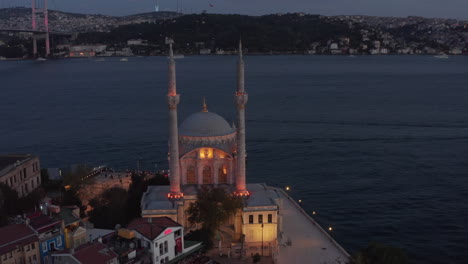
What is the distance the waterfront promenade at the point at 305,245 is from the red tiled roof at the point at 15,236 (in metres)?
10.4

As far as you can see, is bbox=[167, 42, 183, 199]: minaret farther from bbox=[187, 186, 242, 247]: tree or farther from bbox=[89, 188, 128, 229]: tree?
bbox=[89, 188, 128, 229]: tree

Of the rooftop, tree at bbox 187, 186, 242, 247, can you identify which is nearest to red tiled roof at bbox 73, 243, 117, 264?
tree at bbox 187, 186, 242, 247

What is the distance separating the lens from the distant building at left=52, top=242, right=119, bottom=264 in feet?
58.0

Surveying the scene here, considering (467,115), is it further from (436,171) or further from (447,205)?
(447,205)

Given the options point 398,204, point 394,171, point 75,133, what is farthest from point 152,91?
point 398,204

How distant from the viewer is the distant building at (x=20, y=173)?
2945 centimetres

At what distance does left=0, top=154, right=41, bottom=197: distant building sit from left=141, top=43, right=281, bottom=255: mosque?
8.79 metres

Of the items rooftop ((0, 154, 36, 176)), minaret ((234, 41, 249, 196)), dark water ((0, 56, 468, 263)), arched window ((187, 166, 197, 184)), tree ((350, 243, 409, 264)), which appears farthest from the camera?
dark water ((0, 56, 468, 263))

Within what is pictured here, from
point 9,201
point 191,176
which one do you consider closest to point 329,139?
point 191,176

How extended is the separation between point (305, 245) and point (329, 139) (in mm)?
28512

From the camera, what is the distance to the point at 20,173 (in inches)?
1212

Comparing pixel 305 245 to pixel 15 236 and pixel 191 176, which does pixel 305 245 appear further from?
pixel 15 236

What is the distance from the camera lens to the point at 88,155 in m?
46.6

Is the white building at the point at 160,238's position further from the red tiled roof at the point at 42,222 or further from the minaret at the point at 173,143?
the minaret at the point at 173,143
